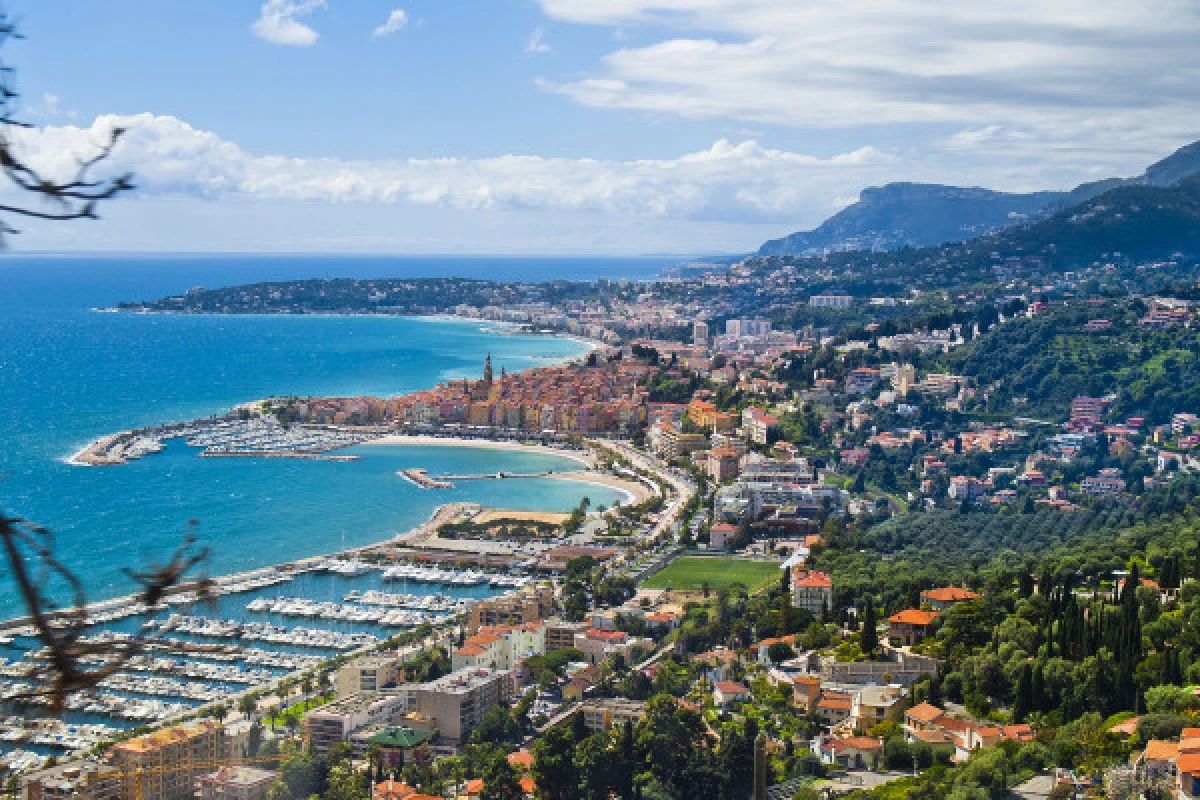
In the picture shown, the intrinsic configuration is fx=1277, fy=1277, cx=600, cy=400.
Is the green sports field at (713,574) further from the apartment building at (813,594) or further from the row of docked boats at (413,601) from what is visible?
the row of docked boats at (413,601)

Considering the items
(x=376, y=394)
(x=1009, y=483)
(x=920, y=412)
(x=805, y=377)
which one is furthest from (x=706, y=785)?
(x=376, y=394)

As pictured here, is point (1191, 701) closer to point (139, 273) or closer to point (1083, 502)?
Answer: point (1083, 502)

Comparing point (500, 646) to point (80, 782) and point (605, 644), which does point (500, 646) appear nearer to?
point (605, 644)

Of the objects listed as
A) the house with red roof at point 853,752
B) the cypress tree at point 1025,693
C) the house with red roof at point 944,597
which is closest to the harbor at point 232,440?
the house with red roof at point 944,597

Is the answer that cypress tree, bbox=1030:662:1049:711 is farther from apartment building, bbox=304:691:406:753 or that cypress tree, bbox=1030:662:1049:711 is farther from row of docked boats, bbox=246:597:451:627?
row of docked boats, bbox=246:597:451:627

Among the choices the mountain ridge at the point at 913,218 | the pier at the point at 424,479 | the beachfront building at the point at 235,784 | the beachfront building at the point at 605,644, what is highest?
the mountain ridge at the point at 913,218
